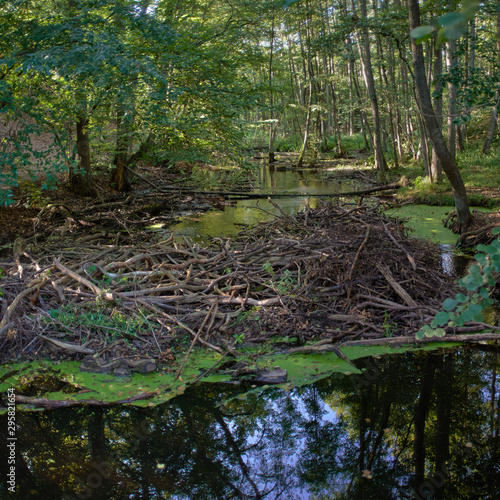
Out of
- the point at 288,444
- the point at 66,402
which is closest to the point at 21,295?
the point at 66,402

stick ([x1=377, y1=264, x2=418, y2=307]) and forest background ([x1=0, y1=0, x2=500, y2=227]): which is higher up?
forest background ([x1=0, y1=0, x2=500, y2=227])

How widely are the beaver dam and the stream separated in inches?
26.3

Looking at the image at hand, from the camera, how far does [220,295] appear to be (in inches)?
248

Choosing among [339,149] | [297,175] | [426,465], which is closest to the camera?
[426,465]

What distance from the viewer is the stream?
3498mm

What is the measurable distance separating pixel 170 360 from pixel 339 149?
30543 millimetres

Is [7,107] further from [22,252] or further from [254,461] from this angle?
[254,461]

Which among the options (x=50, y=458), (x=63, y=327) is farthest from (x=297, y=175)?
(x=50, y=458)

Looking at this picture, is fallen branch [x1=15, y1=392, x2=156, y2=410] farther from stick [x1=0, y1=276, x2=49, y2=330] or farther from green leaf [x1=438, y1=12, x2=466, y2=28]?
green leaf [x1=438, y1=12, x2=466, y2=28]

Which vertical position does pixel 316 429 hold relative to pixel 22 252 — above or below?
below

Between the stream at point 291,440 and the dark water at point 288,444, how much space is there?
11mm

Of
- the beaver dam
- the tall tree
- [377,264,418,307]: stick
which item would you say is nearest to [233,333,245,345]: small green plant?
the beaver dam

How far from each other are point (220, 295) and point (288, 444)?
2654 mm

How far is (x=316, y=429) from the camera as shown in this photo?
13.9 feet
